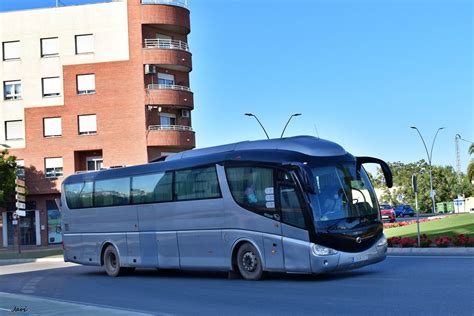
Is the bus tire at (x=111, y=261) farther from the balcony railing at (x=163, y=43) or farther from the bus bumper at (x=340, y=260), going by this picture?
the balcony railing at (x=163, y=43)

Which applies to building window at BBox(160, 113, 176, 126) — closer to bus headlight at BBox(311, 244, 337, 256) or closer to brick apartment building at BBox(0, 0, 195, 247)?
brick apartment building at BBox(0, 0, 195, 247)

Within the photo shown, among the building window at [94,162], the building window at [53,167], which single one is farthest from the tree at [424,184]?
the building window at [53,167]

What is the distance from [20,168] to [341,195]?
44.7m

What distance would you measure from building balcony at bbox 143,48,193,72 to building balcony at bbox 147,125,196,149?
191 inches

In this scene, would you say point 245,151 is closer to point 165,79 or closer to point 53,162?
point 165,79

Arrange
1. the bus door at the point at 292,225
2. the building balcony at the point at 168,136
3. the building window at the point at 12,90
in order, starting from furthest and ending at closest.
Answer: the building window at the point at 12,90 → the building balcony at the point at 168,136 → the bus door at the point at 292,225

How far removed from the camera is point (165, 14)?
5353 cm

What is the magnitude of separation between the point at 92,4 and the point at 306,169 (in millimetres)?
44202

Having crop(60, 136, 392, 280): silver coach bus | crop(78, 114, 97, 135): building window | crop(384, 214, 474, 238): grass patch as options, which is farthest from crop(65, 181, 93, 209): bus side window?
crop(78, 114, 97, 135): building window

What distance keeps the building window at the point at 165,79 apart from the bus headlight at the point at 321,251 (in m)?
41.2

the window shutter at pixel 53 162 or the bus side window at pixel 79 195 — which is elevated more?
the window shutter at pixel 53 162

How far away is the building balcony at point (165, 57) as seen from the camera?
53031 millimetres

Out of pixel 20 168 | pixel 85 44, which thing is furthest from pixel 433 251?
pixel 20 168

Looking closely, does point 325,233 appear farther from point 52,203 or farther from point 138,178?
point 52,203
